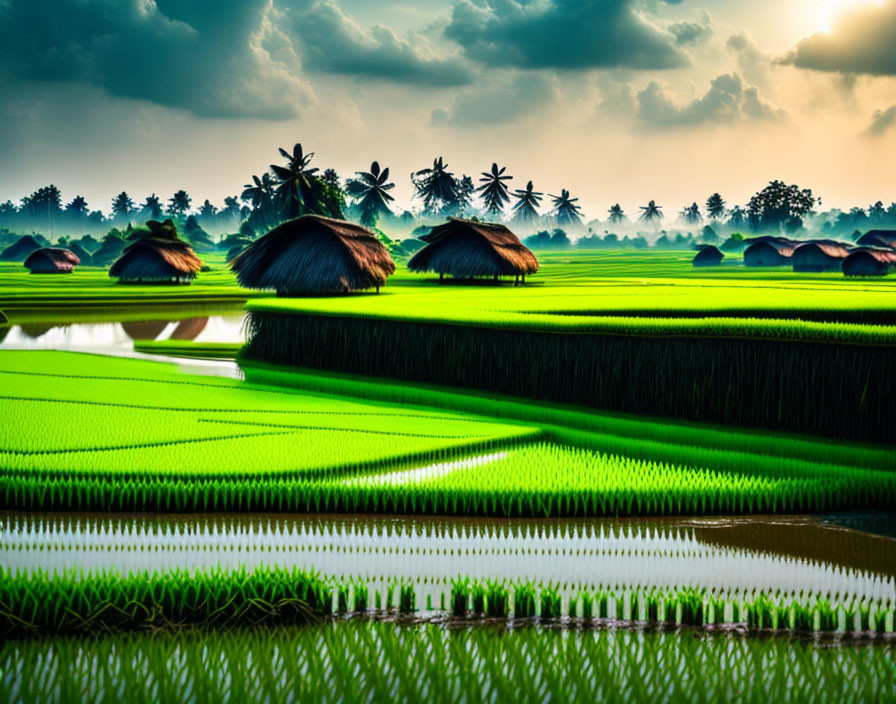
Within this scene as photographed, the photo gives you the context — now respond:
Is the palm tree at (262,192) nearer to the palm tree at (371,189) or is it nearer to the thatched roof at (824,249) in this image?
the palm tree at (371,189)

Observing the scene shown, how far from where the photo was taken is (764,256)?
56.0 metres

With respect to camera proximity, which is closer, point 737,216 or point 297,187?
point 297,187

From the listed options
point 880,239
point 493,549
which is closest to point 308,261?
point 493,549

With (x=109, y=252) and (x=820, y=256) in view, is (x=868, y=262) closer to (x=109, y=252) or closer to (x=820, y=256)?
(x=820, y=256)

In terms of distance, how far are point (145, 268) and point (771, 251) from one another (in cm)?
3648

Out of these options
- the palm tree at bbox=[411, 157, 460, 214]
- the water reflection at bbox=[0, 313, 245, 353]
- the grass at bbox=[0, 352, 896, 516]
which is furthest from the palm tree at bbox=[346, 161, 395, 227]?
the grass at bbox=[0, 352, 896, 516]

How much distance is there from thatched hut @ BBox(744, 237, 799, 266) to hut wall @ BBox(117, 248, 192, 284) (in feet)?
113

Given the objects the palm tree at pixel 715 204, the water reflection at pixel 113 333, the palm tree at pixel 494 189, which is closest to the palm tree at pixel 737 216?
the palm tree at pixel 715 204

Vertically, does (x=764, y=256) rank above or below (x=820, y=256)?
above

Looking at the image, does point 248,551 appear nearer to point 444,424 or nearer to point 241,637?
point 241,637

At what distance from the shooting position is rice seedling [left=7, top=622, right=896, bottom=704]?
398 cm

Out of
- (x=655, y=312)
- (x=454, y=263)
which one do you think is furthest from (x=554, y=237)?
(x=655, y=312)

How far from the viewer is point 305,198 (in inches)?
1778

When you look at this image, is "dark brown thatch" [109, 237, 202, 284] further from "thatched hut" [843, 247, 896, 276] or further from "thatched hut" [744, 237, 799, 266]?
"thatched hut" [744, 237, 799, 266]
